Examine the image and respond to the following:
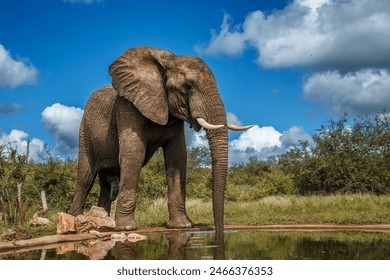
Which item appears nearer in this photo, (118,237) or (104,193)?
(118,237)

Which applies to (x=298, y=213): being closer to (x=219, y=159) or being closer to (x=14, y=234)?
(x=219, y=159)

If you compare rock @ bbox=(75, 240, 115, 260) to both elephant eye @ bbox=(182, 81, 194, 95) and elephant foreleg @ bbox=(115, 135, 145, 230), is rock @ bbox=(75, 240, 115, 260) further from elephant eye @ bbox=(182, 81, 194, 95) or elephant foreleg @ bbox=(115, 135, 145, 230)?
elephant eye @ bbox=(182, 81, 194, 95)

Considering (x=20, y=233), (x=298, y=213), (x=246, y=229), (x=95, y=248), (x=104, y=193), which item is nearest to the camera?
(x=95, y=248)

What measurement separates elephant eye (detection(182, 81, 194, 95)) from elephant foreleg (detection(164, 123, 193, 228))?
1468 millimetres

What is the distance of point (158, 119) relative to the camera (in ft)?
34.1

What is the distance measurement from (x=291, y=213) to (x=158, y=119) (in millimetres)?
5375

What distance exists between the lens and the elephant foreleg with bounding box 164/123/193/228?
1118 centimetres

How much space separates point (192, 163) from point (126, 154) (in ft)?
61.1

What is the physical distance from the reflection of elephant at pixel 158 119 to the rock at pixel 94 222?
285 mm

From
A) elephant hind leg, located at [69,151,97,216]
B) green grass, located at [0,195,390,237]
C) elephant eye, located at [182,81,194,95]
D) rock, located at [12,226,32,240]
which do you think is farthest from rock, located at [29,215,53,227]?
elephant eye, located at [182,81,194,95]

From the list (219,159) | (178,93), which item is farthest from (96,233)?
(178,93)

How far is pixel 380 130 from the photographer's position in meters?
24.2

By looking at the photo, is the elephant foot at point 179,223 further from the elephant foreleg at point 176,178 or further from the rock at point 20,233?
the rock at point 20,233

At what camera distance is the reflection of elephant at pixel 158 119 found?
9641mm
